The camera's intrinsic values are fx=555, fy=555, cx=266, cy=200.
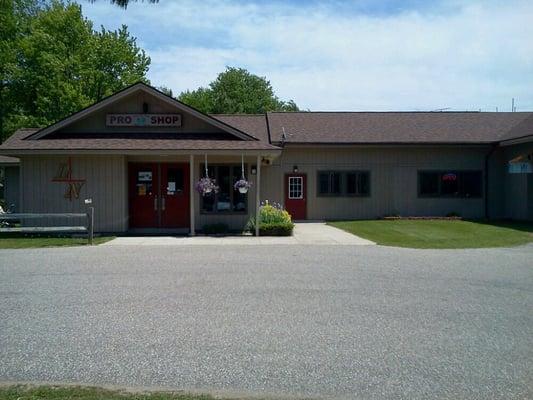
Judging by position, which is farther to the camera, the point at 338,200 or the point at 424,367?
the point at 338,200

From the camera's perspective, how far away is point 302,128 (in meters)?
26.7

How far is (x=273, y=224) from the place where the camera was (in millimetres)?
18391

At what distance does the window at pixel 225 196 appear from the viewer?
20031mm

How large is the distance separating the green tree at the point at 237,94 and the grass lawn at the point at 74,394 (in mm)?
58148

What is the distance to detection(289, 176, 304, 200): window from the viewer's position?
25.1 meters

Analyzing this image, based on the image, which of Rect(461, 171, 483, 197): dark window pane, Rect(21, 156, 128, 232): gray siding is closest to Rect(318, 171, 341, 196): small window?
Rect(461, 171, 483, 197): dark window pane

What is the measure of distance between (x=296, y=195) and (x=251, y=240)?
8.42 m

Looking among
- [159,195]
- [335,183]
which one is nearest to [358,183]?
[335,183]

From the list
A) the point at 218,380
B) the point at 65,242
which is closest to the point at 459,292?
the point at 218,380

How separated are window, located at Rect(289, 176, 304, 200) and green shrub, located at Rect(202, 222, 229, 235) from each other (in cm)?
674

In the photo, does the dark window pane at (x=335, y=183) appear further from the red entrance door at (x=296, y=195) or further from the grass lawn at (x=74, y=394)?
the grass lawn at (x=74, y=394)

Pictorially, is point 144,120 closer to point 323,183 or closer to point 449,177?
point 323,183

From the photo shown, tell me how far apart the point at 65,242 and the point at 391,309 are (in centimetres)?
1159

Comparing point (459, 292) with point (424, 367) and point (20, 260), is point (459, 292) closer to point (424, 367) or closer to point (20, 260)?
point (424, 367)
